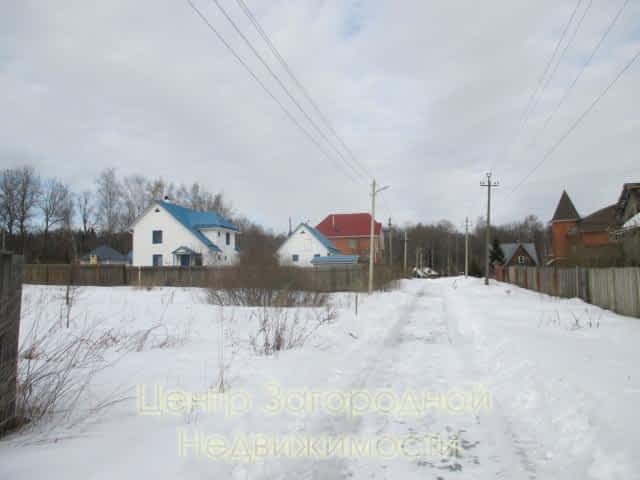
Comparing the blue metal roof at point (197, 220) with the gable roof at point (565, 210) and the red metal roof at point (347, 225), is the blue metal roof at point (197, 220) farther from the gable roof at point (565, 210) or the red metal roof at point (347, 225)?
the gable roof at point (565, 210)

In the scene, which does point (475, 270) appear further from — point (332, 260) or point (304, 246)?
point (304, 246)

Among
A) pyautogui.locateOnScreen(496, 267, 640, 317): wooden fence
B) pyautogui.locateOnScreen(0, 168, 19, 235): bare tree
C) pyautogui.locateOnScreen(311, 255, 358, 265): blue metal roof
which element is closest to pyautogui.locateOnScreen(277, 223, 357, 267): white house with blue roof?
pyautogui.locateOnScreen(311, 255, 358, 265): blue metal roof

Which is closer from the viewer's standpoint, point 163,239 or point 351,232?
point 163,239

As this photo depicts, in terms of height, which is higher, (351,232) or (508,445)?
(351,232)

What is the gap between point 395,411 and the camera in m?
4.84

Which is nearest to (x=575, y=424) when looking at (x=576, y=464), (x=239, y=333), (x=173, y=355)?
(x=576, y=464)

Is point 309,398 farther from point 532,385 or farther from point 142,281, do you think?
point 142,281

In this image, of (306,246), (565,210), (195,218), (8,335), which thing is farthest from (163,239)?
(565,210)

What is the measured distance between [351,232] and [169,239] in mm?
30967

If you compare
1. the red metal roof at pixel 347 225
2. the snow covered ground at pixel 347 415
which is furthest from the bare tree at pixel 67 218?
the snow covered ground at pixel 347 415

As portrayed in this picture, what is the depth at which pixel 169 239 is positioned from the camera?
41.2m

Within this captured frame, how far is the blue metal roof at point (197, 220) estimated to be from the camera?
4150 centimetres

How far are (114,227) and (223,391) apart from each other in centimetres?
6824

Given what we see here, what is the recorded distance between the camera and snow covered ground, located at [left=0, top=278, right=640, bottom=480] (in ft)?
11.0
